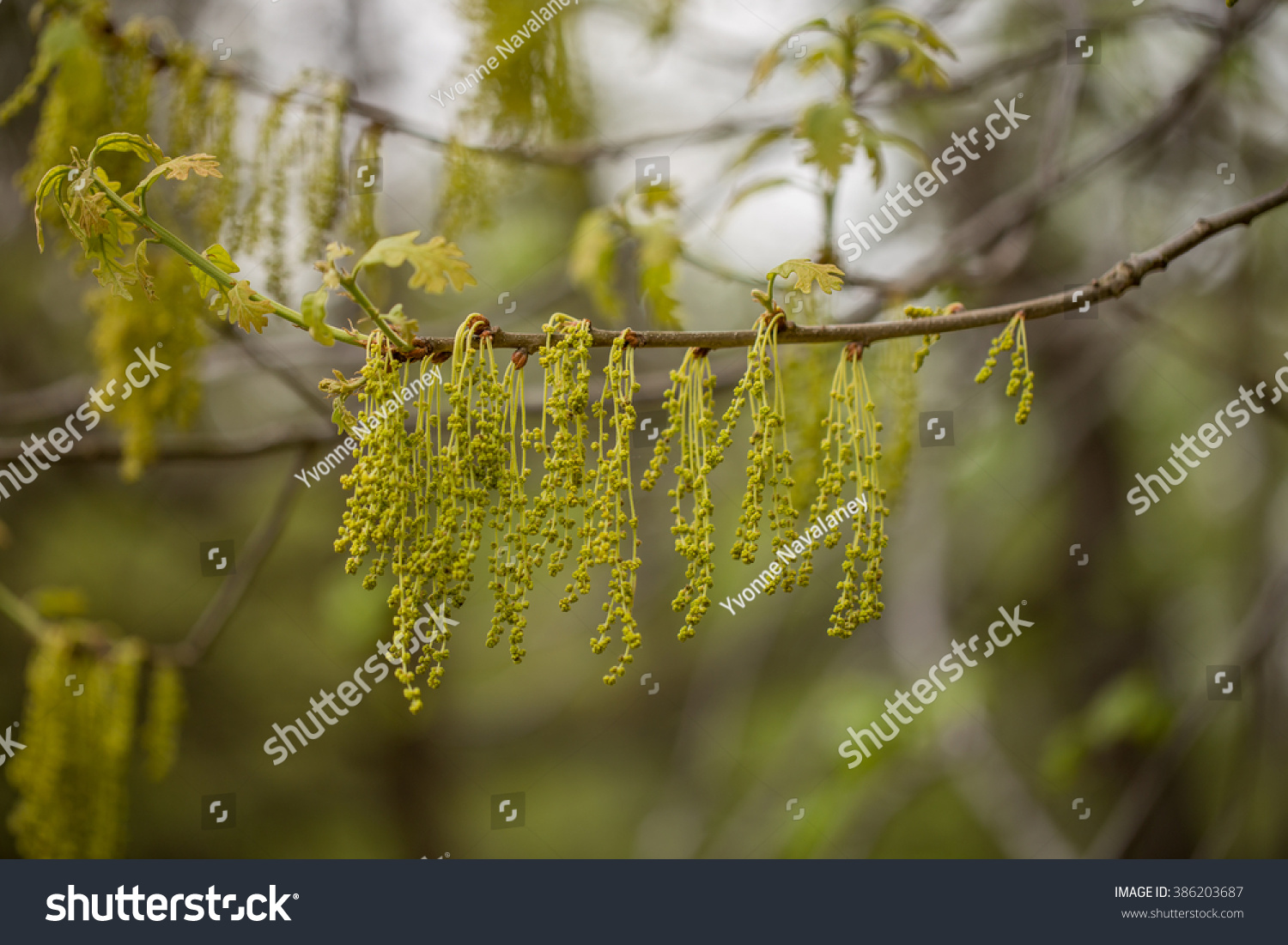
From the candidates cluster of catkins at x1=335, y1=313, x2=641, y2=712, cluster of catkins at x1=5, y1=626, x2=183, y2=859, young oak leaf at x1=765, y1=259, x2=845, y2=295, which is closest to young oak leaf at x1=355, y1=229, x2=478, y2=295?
cluster of catkins at x1=335, y1=313, x2=641, y2=712

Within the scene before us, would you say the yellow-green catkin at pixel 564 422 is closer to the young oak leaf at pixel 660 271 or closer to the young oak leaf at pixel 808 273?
the young oak leaf at pixel 808 273

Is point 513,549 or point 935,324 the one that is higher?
point 935,324

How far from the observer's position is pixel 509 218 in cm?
458

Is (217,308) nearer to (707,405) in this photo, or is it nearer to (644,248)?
(707,405)

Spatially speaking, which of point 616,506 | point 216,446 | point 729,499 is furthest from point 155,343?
point 729,499

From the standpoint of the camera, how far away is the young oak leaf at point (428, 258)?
3.47 ft

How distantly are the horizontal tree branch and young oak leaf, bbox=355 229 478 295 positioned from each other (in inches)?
3.1

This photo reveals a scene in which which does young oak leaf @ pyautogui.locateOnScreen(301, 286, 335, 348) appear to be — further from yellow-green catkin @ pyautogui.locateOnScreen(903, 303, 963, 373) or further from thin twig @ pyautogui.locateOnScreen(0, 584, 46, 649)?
thin twig @ pyautogui.locateOnScreen(0, 584, 46, 649)

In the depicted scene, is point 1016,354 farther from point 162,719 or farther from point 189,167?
point 162,719

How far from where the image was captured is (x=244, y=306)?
1.05 metres

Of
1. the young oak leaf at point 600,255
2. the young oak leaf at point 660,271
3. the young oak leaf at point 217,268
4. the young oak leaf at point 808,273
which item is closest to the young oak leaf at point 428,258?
the young oak leaf at point 217,268

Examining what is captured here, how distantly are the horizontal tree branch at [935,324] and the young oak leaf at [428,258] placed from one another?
8 centimetres

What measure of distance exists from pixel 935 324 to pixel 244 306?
0.94 metres

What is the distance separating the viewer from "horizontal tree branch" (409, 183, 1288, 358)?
109 centimetres
